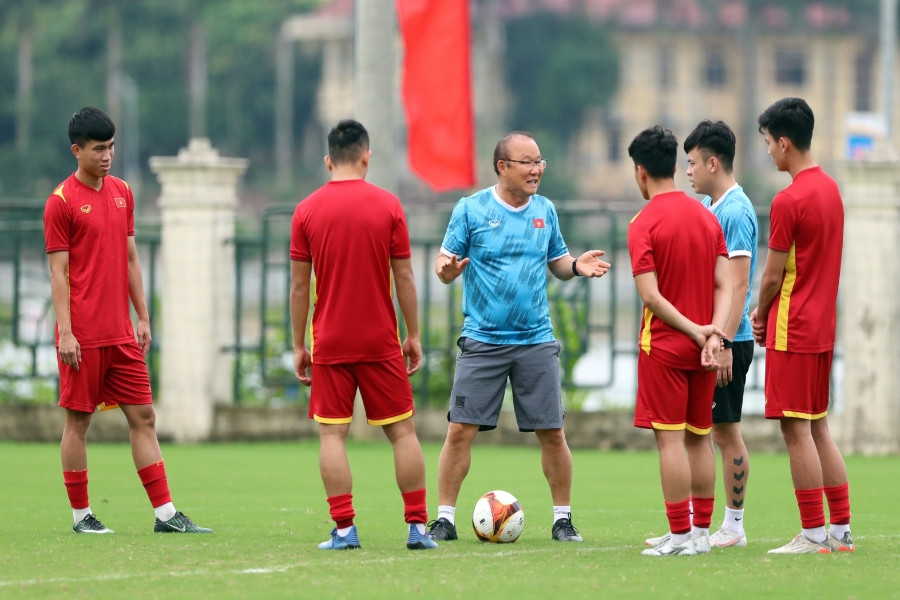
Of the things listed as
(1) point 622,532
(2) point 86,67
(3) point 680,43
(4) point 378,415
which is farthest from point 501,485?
(3) point 680,43

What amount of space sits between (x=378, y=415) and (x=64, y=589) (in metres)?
1.83

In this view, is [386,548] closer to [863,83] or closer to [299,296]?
[299,296]

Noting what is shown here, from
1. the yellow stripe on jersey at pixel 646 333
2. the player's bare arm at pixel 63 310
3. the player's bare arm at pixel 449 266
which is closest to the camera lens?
the yellow stripe on jersey at pixel 646 333

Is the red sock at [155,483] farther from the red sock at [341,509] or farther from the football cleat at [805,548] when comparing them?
the football cleat at [805,548]

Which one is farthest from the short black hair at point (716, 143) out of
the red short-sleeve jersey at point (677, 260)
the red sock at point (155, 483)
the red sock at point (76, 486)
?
the red sock at point (76, 486)

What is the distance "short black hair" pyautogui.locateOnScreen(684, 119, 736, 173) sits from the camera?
7.87 meters

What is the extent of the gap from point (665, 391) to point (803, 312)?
0.78 meters

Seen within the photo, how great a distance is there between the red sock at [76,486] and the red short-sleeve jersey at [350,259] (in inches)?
58.8

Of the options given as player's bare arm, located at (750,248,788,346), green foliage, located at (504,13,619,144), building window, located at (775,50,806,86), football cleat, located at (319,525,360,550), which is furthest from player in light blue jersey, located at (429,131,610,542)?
building window, located at (775,50,806,86)

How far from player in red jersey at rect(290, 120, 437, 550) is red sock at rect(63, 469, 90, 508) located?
4.61ft

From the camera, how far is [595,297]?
50.3 ft

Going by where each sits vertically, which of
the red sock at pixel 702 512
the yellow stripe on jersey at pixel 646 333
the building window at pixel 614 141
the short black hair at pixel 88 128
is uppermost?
the building window at pixel 614 141

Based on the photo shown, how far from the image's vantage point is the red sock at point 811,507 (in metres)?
7.38

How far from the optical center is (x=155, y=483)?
8172mm
